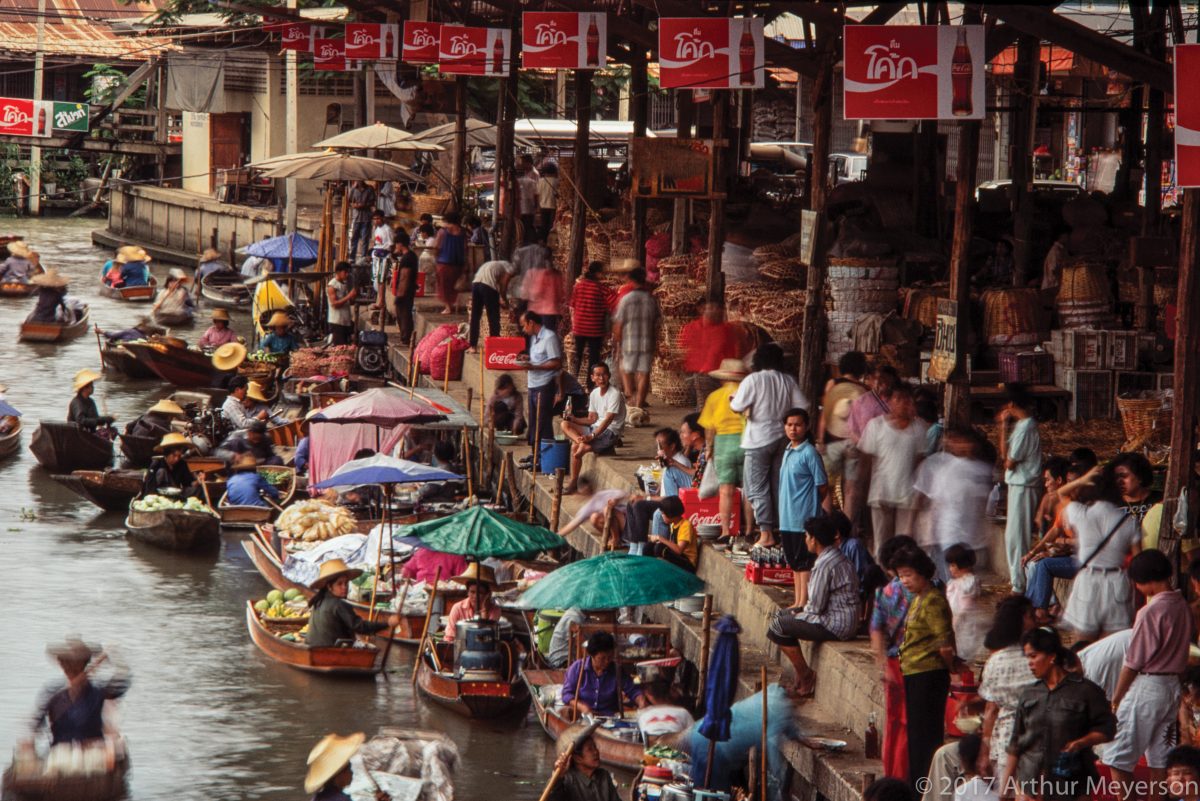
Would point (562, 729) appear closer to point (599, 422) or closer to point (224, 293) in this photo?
point (599, 422)

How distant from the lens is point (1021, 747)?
7.84m

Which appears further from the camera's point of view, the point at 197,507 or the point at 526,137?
the point at 526,137

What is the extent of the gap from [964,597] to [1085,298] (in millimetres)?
6150

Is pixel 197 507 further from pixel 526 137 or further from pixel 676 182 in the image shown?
pixel 526 137

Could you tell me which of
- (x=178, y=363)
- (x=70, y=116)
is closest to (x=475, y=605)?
(x=178, y=363)

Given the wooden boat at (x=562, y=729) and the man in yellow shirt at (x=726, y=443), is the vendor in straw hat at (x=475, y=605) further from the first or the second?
the man in yellow shirt at (x=726, y=443)

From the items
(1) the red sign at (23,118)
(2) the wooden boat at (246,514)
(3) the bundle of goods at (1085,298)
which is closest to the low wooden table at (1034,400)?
(3) the bundle of goods at (1085,298)

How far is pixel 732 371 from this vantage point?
14.1 metres

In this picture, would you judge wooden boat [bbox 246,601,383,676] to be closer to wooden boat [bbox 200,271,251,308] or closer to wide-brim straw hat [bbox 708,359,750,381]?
wide-brim straw hat [bbox 708,359,750,381]

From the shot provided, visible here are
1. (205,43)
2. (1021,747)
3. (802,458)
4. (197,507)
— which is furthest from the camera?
(205,43)

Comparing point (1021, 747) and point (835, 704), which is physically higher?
point (1021, 747)

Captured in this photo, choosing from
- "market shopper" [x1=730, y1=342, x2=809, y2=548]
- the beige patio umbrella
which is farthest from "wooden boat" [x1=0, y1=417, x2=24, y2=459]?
"market shopper" [x1=730, y1=342, x2=809, y2=548]

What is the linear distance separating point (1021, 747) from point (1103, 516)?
2.13 meters

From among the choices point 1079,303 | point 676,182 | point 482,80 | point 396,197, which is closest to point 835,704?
point 1079,303
